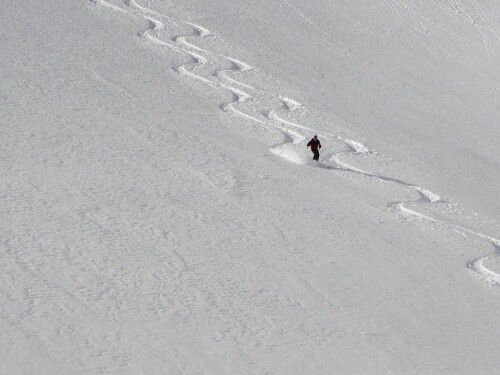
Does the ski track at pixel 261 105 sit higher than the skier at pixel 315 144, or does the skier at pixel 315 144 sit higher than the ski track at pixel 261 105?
the skier at pixel 315 144

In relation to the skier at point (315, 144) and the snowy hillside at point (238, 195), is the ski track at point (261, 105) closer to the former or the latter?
the snowy hillside at point (238, 195)

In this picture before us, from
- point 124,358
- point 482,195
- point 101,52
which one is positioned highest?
point 482,195

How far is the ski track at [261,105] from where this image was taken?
36.6ft

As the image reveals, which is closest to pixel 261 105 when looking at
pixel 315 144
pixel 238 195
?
pixel 315 144

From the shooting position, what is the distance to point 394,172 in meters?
12.6

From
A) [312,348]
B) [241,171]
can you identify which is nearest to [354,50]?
[241,171]

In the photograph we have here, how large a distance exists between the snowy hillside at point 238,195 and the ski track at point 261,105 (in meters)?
0.04

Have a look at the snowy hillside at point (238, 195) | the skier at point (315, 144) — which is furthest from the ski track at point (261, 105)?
the skier at point (315, 144)

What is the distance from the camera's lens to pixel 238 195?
35.1ft

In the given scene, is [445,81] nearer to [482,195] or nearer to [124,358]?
[482,195]

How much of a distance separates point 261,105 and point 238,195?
12.2 ft

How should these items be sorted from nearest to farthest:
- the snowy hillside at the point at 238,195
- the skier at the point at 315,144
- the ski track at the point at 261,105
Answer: the snowy hillside at the point at 238,195 → the ski track at the point at 261,105 → the skier at the point at 315,144

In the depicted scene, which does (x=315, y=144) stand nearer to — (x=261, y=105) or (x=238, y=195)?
(x=238, y=195)

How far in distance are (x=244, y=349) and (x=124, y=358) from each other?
1.02 meters
